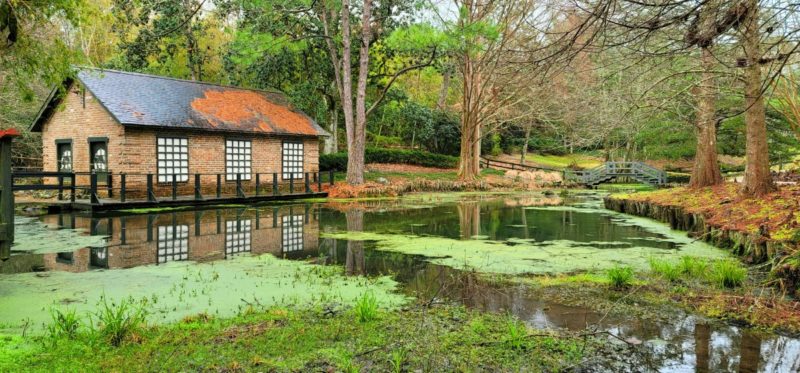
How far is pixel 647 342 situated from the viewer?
4.62m

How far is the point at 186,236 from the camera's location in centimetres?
1073

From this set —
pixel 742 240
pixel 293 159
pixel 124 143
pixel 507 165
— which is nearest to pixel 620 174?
pixel 507 165

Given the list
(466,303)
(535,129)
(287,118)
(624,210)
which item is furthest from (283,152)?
(535,129)

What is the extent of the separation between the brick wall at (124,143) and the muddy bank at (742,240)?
46.0 feet

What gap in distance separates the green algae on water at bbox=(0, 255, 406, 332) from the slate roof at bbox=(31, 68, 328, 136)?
1154 centimetres

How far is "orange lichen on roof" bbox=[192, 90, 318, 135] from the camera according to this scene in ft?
68.1

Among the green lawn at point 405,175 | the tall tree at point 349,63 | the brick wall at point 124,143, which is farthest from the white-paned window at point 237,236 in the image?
the green lawn at point 405,175

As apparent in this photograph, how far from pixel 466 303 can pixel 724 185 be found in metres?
11.5

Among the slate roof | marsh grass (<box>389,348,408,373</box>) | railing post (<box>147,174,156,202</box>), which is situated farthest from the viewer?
the slate roof

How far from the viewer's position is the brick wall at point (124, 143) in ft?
58.4

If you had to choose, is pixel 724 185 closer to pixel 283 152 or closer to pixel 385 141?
pixel 283 152

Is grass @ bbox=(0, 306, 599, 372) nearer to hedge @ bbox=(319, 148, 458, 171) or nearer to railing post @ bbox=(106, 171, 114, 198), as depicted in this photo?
railing post @ bbox=(106, 171, 114, 198)

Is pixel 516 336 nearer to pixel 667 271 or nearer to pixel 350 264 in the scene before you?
pixel 667 271

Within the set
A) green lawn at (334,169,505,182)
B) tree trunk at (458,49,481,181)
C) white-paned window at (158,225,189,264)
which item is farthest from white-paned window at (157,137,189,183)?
tree trunk at (458,49,481,181)
